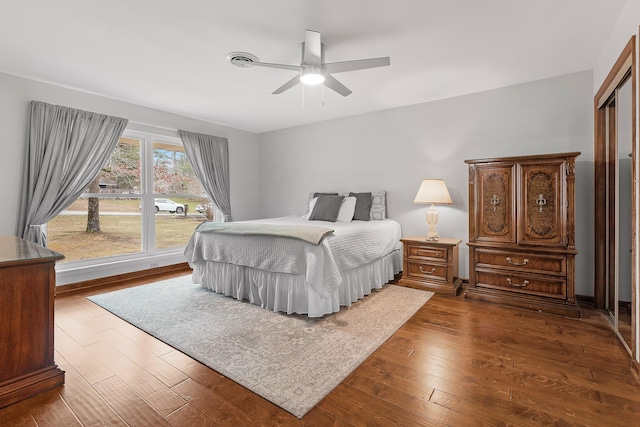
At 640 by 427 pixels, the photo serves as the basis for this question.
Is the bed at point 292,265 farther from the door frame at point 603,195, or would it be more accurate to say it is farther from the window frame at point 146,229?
the door frame at point 603,195

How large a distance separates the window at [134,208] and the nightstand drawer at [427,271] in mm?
3563

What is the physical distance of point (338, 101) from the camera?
13.4 ft

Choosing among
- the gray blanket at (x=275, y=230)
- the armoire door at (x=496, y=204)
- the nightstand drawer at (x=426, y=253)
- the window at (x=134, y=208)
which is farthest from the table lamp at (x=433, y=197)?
the window at (x=134, y=208)

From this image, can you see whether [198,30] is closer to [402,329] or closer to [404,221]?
[402,329]

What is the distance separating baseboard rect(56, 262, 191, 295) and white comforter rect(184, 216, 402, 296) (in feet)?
3.78

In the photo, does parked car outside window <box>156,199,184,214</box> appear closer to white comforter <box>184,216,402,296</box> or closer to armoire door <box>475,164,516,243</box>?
white comforter <box>184,216,402,296</box>

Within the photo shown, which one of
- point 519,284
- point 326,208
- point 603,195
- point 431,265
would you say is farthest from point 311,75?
point 603,195

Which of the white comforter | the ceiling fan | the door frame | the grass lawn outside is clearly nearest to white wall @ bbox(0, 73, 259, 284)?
the grass lawn outside

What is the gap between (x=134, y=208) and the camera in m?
4.35

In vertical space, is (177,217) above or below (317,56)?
below

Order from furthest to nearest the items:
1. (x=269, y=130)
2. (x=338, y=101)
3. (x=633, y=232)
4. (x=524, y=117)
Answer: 1. (x=269, y=130)
2. (x=338, y=101)
3. (x=524, y=117)
4. (x=633, y=232)

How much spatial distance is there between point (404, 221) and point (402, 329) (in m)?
2.05

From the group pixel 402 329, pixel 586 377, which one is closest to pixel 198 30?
pixel 402 329

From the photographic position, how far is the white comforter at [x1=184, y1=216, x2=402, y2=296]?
2.62m
